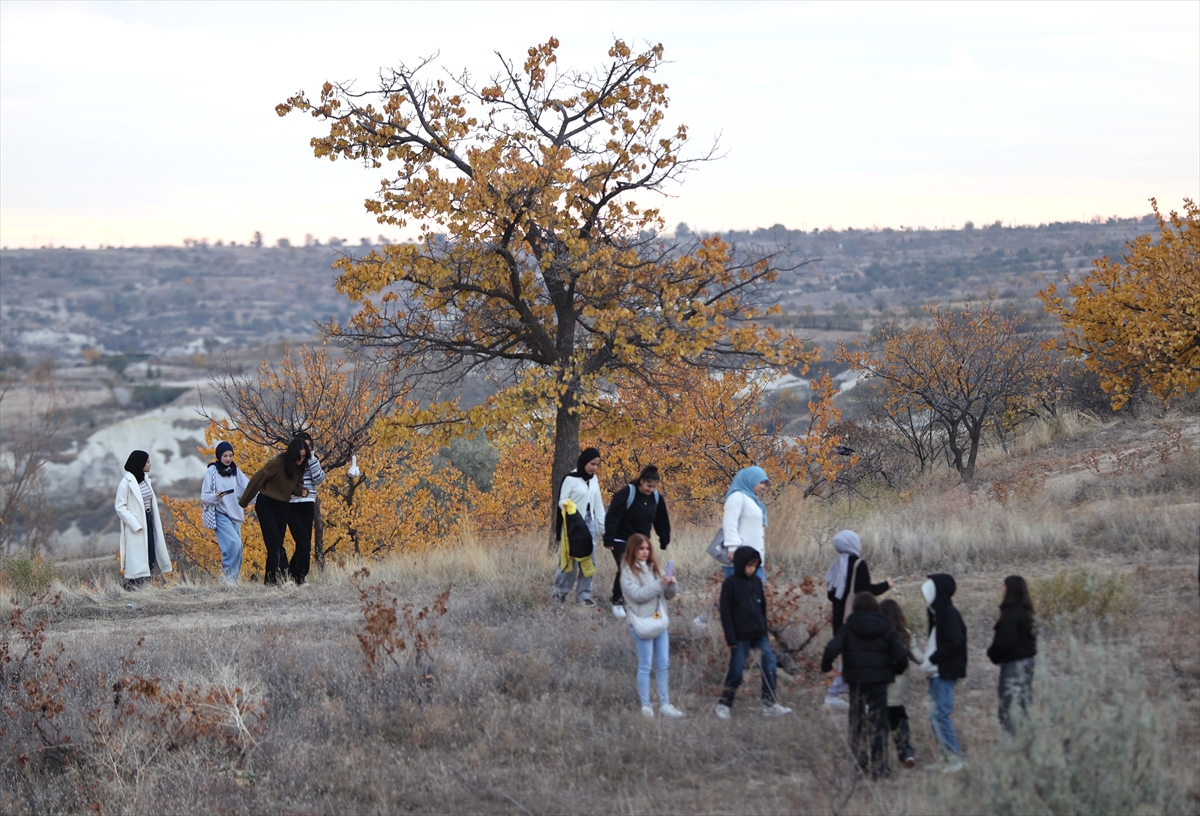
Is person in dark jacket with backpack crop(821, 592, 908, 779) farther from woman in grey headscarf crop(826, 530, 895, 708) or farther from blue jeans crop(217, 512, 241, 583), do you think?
blue jeans crop(217, 512, 241, 583)

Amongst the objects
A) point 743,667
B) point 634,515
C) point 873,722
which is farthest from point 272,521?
point 873,722

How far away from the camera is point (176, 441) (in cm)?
8706

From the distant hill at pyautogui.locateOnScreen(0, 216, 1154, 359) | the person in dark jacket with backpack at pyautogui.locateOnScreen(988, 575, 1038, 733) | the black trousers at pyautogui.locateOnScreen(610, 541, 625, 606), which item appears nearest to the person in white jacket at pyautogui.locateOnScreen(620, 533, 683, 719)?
the black trousers at pyautogui.locateOnScreen(610, 541, 625, 606)

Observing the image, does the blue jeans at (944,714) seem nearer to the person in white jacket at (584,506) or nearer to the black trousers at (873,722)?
the black trousers at (873,722)

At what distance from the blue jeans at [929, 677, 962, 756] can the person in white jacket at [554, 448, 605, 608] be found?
158 inches

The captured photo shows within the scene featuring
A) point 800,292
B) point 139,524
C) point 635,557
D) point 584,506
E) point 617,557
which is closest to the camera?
point 635,557

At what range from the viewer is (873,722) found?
6.34 meters

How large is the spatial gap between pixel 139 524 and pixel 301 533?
1.92 metres

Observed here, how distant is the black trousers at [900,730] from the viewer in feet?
21.2

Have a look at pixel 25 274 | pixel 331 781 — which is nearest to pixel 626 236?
pixel 331 781

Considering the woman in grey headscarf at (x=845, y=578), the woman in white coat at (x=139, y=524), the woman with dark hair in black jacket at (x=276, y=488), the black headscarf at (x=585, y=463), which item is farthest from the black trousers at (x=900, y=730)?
the woman in white coat at (x=139, y=524)

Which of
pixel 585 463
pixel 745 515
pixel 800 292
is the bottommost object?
pixel 745 515

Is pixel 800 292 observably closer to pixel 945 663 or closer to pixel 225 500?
pixel 225 500

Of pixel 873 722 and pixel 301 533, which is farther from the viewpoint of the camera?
pixel 301 533
